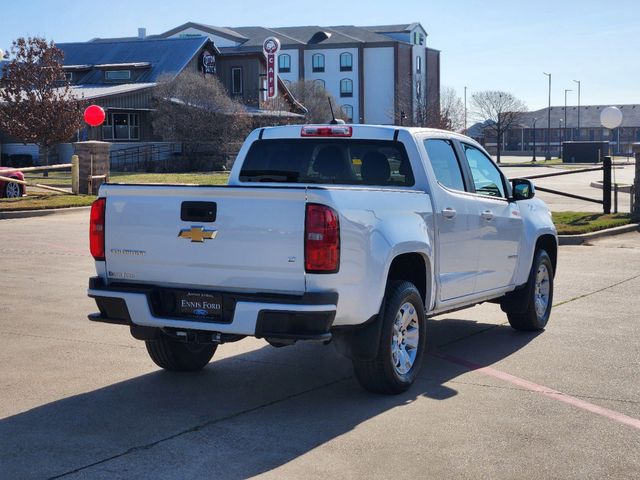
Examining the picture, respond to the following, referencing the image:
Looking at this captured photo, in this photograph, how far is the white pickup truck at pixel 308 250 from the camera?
6379 millimetres

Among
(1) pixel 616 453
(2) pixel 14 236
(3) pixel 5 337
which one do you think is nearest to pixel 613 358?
(1) pixel 616 453

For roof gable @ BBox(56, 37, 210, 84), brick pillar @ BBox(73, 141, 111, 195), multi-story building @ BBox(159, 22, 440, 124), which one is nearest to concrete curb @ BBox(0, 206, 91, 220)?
brick pillar @ BBox(73, 141, 111, 195)

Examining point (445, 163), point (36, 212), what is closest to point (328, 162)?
point (445, 163)

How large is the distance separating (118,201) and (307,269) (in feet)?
5.14

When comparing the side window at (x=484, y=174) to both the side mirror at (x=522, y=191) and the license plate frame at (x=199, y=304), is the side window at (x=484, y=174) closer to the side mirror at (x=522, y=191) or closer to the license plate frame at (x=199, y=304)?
the side mirror at (x=522, y=191)

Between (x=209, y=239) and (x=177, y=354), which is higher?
(x=209, y=239)

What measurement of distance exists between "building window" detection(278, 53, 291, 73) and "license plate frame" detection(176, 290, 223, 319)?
4098 inches

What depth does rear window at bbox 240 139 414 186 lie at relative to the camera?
26.0ft

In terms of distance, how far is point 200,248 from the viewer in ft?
22.0

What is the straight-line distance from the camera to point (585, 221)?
2120cm

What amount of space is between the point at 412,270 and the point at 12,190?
870 inches

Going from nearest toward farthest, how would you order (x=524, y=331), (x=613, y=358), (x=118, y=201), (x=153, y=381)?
(x=118, y=201)
(x=153, y=381)
(x=613, y=358)
(x=524, y=331)

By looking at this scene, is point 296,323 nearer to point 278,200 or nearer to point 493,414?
point 278,200

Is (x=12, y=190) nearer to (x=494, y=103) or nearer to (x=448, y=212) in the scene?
(x=448, y=212)
